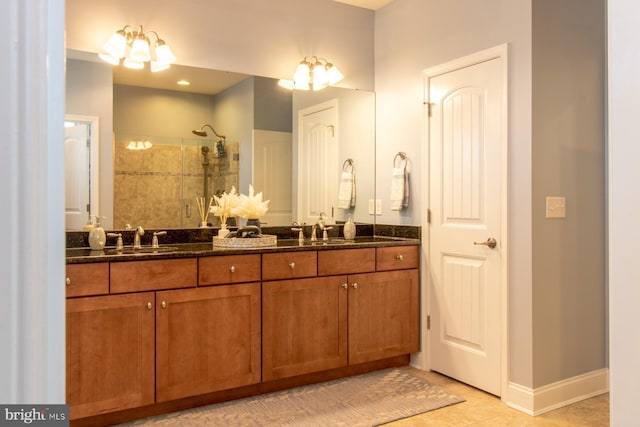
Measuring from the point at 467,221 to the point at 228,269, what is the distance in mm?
1521

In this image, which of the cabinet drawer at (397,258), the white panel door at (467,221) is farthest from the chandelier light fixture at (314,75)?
the cabinet drawer at (397,258)

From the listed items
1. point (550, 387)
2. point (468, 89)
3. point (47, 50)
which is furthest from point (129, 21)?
point (550, 387)

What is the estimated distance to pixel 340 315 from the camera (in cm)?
305

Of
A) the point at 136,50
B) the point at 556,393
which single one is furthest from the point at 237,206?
the point at 556,393

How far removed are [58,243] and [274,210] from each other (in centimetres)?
293

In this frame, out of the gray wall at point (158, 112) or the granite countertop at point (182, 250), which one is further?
the gray wall at point (158, 112)

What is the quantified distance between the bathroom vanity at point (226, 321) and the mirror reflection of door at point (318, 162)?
58 centimetres

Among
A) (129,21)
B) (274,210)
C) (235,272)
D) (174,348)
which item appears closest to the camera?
(174,348)

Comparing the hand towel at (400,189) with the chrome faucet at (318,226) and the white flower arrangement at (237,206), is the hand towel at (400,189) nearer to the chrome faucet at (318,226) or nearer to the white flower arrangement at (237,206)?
the chrome faucet at (318,226)

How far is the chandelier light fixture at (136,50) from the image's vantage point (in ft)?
9.45

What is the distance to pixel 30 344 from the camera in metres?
0.48

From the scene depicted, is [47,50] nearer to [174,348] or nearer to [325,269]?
[174,348]

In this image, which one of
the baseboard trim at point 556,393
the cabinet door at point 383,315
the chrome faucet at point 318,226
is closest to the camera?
the baseboard trim at point 556,393

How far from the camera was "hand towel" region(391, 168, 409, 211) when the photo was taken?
3.45 meters
